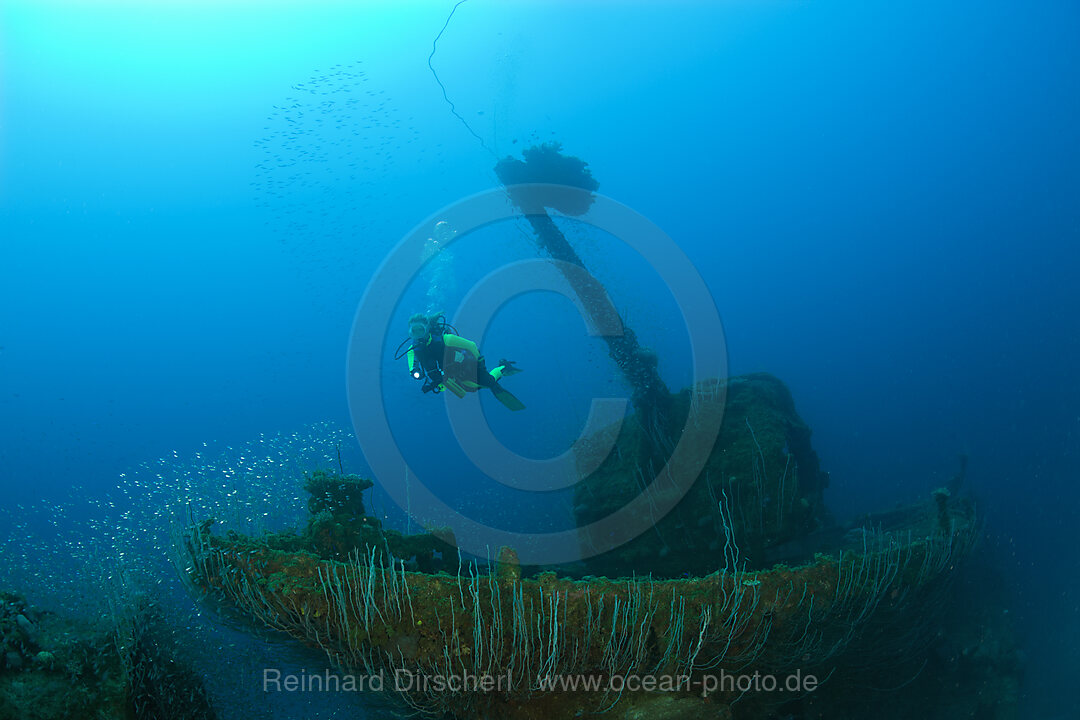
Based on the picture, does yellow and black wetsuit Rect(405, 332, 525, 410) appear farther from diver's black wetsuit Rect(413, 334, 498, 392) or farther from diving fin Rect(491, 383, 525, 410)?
diving fin Rect(491, 383, 525, 410)

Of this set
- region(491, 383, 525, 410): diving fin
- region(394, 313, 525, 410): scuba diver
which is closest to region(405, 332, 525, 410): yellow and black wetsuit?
region(394, 313, 525, 410): scuba diver

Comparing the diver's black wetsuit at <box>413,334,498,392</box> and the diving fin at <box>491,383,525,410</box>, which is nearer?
the diver's black wetsuit at <box>413,334,498,392</box>

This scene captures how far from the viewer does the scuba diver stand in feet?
28.5

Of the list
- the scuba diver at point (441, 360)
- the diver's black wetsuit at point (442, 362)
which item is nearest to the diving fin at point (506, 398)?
the scuba diver at point (441, 360)

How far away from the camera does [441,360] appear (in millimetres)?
8867

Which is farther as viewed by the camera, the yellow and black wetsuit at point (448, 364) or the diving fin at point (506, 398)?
the diving fin at point (506, 398)

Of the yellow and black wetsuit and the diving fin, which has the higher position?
the yellow and black wetsuit

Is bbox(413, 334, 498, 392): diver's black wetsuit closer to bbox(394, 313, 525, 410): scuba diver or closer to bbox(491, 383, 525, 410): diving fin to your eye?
bbox(394, 313, 525, 410): scuba diver

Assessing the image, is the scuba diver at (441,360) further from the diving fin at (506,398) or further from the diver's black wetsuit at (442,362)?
the diving fin at (506,398)

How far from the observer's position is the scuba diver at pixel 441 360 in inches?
342

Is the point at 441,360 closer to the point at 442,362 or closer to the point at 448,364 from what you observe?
the point at 442,362

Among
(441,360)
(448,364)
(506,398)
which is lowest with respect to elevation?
(506,398)

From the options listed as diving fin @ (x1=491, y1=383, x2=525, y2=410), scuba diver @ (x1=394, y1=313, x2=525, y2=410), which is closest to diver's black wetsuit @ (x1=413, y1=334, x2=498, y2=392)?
scuba diver @ (x1=394, y1=313, x2=525, y2=410)

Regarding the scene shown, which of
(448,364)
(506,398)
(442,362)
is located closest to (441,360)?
(442,362)
